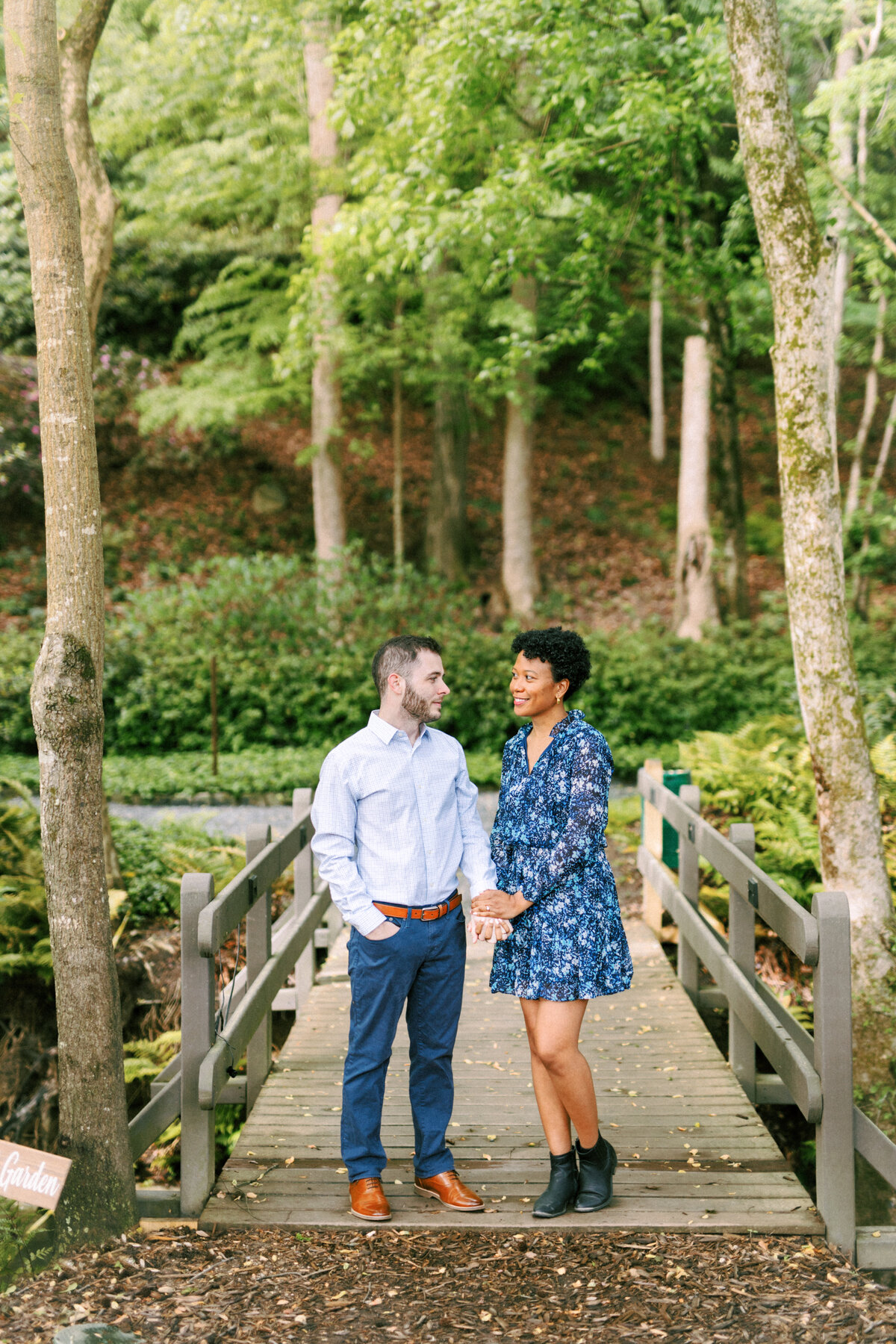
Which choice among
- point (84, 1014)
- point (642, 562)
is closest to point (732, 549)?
point (642, 562)

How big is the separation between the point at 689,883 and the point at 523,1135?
2000 millimetres

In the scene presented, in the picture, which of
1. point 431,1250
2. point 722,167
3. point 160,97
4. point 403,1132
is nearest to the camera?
point 431,1250

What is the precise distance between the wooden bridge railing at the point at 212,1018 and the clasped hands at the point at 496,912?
958 mm

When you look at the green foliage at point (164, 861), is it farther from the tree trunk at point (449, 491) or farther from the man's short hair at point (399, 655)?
the tree trunk at point (449, 491)

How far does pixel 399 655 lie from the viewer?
11.7 ft

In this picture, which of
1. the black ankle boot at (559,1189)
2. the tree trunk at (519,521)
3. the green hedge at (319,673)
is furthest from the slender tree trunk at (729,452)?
the black ankle boot at (559,1189)

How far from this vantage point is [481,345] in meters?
14.3

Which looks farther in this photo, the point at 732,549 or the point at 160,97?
the point at 732,549

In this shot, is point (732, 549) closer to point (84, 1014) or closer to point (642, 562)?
point (642, 562)

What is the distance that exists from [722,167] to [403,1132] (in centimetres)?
1139

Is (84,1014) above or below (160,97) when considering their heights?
below

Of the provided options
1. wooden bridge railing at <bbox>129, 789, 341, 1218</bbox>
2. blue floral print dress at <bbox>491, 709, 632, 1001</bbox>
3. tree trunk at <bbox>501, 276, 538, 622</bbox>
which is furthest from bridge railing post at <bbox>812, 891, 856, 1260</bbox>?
tree trunk at <bbox>501, 276, 538, 622</bbox>

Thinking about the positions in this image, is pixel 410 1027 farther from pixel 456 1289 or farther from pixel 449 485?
pixel 449 485

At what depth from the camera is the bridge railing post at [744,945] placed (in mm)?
4652
